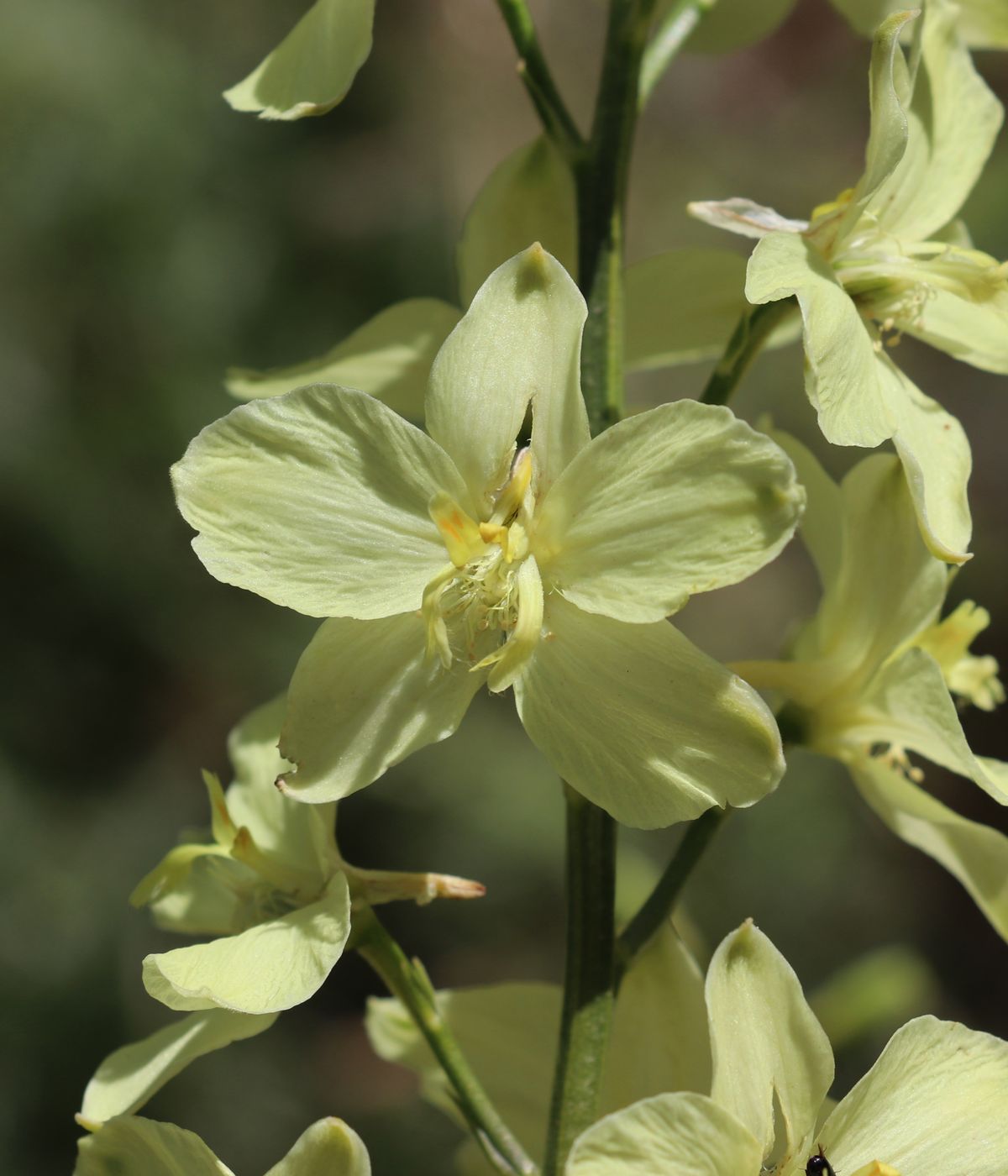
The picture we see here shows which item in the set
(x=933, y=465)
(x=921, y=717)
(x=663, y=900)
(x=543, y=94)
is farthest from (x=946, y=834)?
(x=543, y=94)

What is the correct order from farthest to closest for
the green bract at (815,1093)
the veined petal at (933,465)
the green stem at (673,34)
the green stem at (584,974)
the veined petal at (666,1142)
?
the green stem at (673,34), the green stem at (584,974), the veined petal at (933,465), the green bract at (815,1093), the veined petal at (666,1142)

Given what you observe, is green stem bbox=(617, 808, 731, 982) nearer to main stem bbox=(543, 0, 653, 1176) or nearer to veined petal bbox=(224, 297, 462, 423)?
main stem bbox=(543, 0, 653, 1176)

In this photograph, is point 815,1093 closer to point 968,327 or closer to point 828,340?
point 828,340

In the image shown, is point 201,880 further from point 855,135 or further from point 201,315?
point 855,135

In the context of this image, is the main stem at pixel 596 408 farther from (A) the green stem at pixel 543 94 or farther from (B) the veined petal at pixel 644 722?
(B) the veined petal at pixel 644 722

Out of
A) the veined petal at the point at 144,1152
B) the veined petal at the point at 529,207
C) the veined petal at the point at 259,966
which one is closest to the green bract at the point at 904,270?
the veined petal at the point at 529,207

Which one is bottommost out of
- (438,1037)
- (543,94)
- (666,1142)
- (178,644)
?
(178,644)

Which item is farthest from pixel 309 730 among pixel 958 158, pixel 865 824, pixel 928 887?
pixel 928 887
